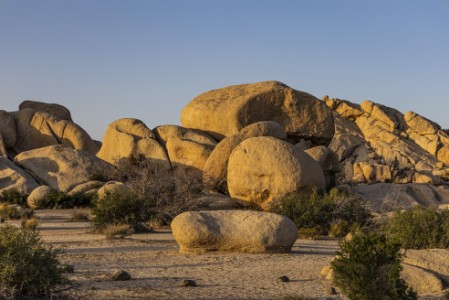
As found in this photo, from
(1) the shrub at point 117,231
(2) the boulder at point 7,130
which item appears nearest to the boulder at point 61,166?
(2) the boulder at point 7,130

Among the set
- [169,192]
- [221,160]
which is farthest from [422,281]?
[221,160]

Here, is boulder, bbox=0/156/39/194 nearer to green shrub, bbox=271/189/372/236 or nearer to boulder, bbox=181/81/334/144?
boulder, bbox=181/81/334/144

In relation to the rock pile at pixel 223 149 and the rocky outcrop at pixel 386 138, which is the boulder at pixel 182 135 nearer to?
the rock pile at pixel 223 149

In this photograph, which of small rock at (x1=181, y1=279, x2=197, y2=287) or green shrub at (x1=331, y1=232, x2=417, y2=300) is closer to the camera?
green shrub at (x1=331, y1=232, x2=417, y2=300)

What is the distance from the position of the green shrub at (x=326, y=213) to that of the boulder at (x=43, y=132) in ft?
57.0

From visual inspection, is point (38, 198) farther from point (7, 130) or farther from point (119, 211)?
point (7, 130)

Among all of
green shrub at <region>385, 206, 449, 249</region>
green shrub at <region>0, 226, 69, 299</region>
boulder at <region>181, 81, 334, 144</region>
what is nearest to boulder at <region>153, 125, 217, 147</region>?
boulder at <region>181, 81, 334, 144</region>

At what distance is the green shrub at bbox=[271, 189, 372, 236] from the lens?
1917 centimetres

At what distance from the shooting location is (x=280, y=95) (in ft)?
98.4

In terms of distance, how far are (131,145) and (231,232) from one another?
17.1m

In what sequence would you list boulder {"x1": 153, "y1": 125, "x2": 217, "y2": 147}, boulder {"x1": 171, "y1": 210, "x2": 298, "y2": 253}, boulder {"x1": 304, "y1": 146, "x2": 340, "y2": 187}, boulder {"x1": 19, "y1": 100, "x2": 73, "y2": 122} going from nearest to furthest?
1. boulder {"x1": 171, "y1": 210, "x2": 298, "y2": 253}
2. boulder {"x1": 304, "y1": 146, "x2": 340, "y2": 187}
3. boulder {"x1": 153, "y1": 125, "x2": 217, "y2": 147}
4. boulder {"x1": 19, "y1": 100, "x2": 73, "y2": 122}

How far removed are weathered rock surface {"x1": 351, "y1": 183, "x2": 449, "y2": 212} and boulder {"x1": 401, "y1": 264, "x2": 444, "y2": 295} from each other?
14504 millimetres

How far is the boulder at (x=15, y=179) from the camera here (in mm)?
27478

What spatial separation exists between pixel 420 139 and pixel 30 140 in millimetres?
41017
